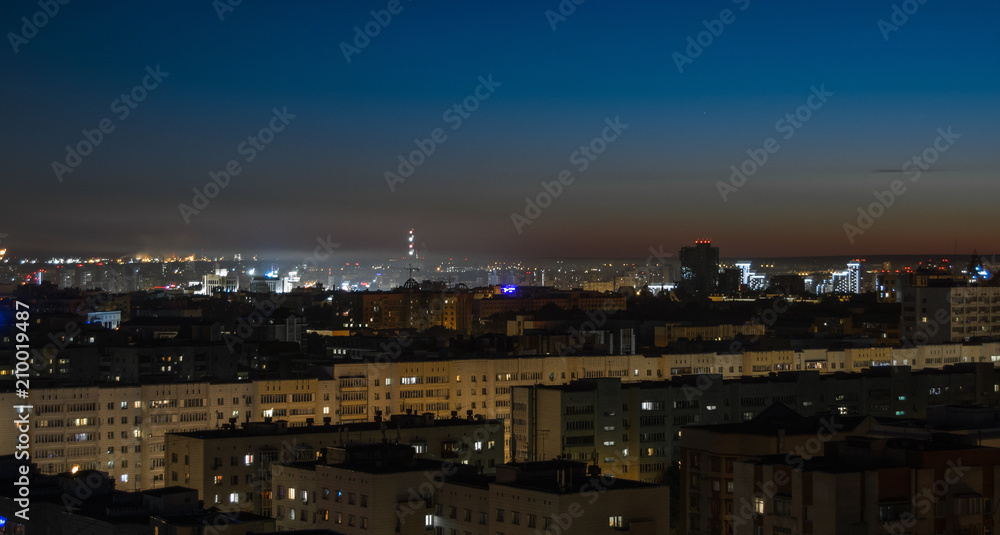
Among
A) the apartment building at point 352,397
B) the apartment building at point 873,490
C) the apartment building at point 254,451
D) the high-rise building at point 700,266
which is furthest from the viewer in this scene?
the high-rise building at point 700,266

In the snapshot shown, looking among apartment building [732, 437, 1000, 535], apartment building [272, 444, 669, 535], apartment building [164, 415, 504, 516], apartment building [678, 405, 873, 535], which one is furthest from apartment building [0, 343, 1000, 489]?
apartment building [732, 437, 1000, 535]

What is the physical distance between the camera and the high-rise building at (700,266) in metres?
102

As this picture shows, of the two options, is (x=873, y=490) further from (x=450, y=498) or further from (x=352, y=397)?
(x=352, y=397)

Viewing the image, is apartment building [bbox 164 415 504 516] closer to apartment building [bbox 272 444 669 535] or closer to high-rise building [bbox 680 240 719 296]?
apartment building [bbox 272 444 669 535]

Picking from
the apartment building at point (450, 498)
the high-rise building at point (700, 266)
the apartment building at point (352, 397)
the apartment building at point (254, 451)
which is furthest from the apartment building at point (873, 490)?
the high-rise building at point (700, 266)

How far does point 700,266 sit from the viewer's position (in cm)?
10338

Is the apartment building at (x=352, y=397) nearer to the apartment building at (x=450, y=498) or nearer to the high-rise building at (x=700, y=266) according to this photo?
the apartment building at (x=450, y=498)

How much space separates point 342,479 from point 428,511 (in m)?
1.08

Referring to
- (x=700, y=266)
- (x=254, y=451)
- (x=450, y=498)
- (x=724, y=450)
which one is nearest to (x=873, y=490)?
(x=724, y=450)

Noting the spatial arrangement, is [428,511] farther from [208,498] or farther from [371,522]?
[208,498]

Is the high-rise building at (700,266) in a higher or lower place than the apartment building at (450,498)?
higher

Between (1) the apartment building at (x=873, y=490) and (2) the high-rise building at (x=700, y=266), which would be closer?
(1) the apartment building at (x=873, y=490)

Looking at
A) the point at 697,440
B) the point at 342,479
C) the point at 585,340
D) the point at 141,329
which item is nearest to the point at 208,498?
the point at 342,479

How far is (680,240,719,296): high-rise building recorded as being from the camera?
102256 mm
